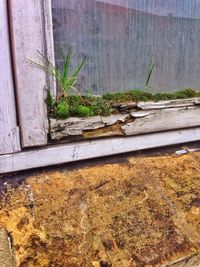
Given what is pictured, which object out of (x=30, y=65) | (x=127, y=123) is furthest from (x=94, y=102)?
(x=30, y=65)

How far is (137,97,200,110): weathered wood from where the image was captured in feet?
3.37

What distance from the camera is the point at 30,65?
853mm

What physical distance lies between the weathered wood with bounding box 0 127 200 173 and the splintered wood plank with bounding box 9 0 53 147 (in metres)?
0.05

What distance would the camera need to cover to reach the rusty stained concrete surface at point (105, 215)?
69cm

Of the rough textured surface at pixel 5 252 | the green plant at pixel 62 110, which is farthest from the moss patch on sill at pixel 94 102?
the rough textured surface at pixel 5 252

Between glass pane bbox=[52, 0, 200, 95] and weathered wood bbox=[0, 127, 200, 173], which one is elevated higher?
glass pane bbox=[52, 0, 200, 95]

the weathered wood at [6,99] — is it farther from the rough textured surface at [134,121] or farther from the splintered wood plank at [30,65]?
the rough textured surface at [134,121]

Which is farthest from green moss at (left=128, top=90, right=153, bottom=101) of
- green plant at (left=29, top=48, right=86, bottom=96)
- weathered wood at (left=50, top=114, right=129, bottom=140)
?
green plant at (left=29, top=48, right=86, bottom=96)

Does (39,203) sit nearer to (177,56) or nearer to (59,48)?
(59,48)

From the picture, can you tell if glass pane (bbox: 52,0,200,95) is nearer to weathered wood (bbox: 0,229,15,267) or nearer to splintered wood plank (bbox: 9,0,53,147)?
splintered wood plank (bbox: 9,0,53,147)

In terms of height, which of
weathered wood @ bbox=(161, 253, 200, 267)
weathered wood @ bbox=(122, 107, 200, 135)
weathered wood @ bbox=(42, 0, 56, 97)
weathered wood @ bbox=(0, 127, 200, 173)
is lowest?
weathered wood @ bbox=(161, 253, 200, 267)

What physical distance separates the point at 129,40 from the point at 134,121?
28cm

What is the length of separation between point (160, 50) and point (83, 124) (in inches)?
16.3

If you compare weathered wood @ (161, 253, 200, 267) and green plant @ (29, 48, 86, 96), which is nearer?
weathered wood @ (161, 253, 200, 267)
